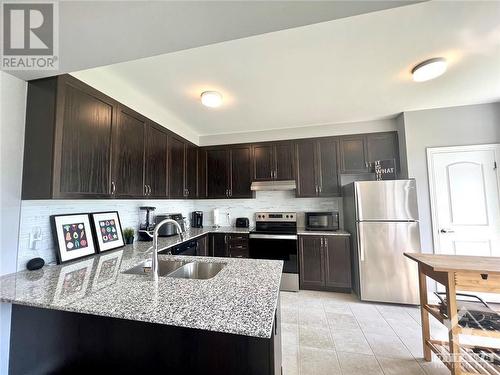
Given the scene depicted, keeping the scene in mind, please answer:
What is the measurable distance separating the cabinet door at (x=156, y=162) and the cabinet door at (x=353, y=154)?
2657mm

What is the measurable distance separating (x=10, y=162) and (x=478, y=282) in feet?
10.8

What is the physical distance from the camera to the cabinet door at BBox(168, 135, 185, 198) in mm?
2904

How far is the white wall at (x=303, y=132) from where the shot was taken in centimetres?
338

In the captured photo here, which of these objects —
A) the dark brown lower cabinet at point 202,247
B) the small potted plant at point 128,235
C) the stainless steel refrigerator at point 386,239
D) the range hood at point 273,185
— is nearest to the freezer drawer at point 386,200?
the stainless steel refrigerator at point 386,239

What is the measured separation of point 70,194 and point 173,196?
4.54 feet

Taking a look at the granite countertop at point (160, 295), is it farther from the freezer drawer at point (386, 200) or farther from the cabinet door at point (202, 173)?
the cabinet door at point (202, 173)

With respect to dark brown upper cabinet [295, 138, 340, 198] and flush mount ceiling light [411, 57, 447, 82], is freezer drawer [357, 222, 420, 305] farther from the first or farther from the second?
flush mount ceiling light [411, 57, 447, 82]

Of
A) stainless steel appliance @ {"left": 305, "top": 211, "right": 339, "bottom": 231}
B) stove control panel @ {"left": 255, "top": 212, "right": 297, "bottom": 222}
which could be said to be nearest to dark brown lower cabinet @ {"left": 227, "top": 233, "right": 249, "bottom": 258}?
stove control panel @ {"left": 255, "top": 212, "right": 297, "bottom": 222}

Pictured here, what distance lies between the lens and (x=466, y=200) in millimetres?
2846

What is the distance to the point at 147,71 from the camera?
1.98 meters

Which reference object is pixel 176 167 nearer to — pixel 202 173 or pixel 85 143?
pixel 202 173

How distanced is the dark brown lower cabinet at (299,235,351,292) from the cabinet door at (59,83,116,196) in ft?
8.65

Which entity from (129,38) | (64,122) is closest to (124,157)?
(64,122)

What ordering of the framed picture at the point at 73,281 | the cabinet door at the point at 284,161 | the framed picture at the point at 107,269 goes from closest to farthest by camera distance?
the framed picture at the point at 73,281
the framed picture at the point at 107,269
the cabinet door at the point at 284,161
